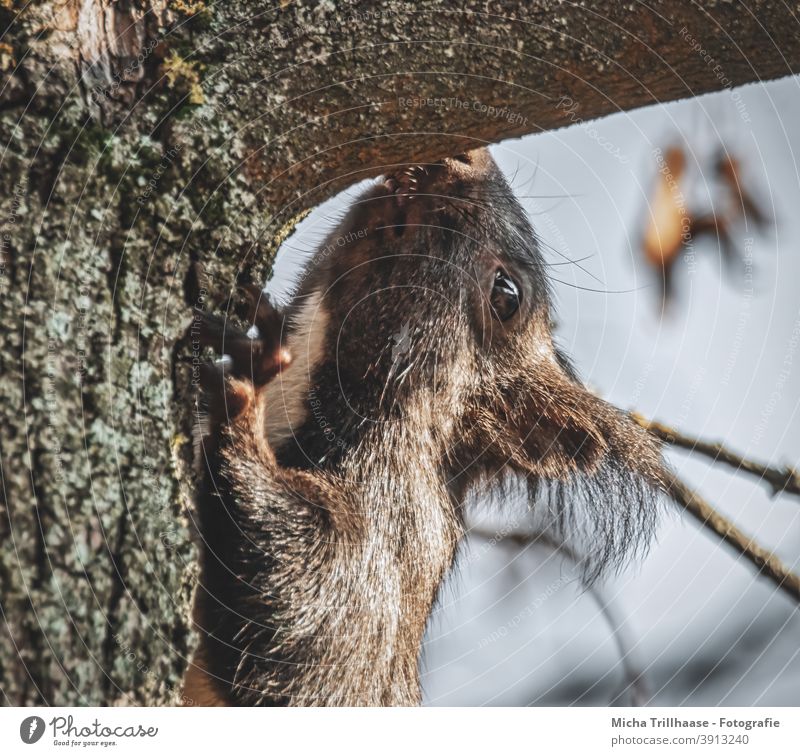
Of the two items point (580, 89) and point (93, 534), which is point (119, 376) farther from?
point (580, 89)

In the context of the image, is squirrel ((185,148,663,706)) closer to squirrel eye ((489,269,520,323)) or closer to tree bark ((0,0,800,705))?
squirrel eye ((489,269,520,323))

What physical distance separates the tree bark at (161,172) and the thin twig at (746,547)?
1.18 m

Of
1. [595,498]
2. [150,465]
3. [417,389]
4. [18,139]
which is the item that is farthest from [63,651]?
[595,498]

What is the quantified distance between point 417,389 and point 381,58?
1.00 metres

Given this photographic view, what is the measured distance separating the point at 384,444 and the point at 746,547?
1.01 metres

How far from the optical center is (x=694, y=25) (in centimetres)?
136

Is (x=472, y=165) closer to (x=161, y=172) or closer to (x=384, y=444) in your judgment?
(x=384, y=444)

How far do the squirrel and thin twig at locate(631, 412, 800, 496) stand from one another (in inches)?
4.3

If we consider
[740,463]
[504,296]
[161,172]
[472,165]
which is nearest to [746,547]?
[740,463]

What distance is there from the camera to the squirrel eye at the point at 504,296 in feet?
7.32

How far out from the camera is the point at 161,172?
1.26 metres

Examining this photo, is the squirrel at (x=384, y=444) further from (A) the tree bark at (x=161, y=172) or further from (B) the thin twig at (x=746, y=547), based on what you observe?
(A) the tree bark at (x=161, y=172)

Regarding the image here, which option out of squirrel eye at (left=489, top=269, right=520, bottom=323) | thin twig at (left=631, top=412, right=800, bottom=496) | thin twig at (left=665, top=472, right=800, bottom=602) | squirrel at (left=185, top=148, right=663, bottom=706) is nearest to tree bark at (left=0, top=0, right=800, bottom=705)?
squirrel at (left=185, top=148, right=663, bottom=706)

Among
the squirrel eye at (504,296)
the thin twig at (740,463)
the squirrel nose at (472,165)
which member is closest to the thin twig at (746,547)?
the thin twig at (740,463)
